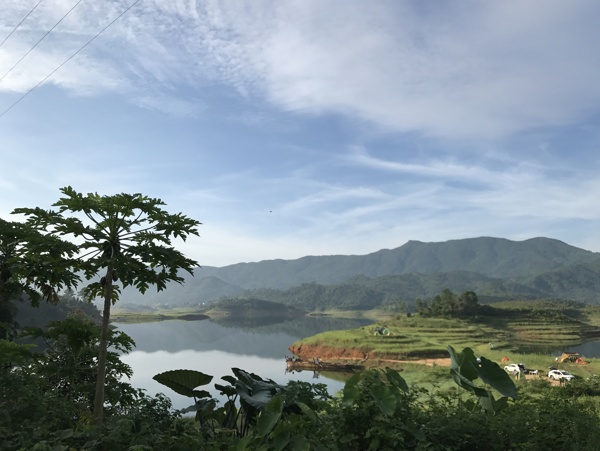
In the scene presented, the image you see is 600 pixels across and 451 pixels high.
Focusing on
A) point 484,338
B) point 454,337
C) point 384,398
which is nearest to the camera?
point 384,398

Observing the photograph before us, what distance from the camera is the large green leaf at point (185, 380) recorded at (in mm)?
5438

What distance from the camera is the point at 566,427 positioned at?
197 inches

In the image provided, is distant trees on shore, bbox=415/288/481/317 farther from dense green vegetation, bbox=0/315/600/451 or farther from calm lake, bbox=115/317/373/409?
dense green vegetation, bbox=0/315/600/451

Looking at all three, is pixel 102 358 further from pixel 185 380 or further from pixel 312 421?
pixel 312 421

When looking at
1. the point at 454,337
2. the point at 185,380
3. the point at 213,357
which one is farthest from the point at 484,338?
the point at 185,380

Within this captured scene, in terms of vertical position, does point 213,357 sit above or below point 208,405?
below

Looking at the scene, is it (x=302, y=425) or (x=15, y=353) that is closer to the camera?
(x=302, y=425)

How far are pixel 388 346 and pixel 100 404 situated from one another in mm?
54085

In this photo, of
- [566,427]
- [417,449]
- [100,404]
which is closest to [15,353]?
[100,404]

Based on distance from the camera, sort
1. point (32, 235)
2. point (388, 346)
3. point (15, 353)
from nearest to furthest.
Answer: point (32, 235), point (15, 353), point (388, 346)

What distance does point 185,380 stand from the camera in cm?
553

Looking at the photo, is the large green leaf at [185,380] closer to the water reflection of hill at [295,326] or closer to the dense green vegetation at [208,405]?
the dense green vegetation at [208,405]

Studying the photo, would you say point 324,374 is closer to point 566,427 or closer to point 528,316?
point 566,427

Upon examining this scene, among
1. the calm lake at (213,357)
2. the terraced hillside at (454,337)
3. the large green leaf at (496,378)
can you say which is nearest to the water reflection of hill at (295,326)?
the calm lake at (213,357)
